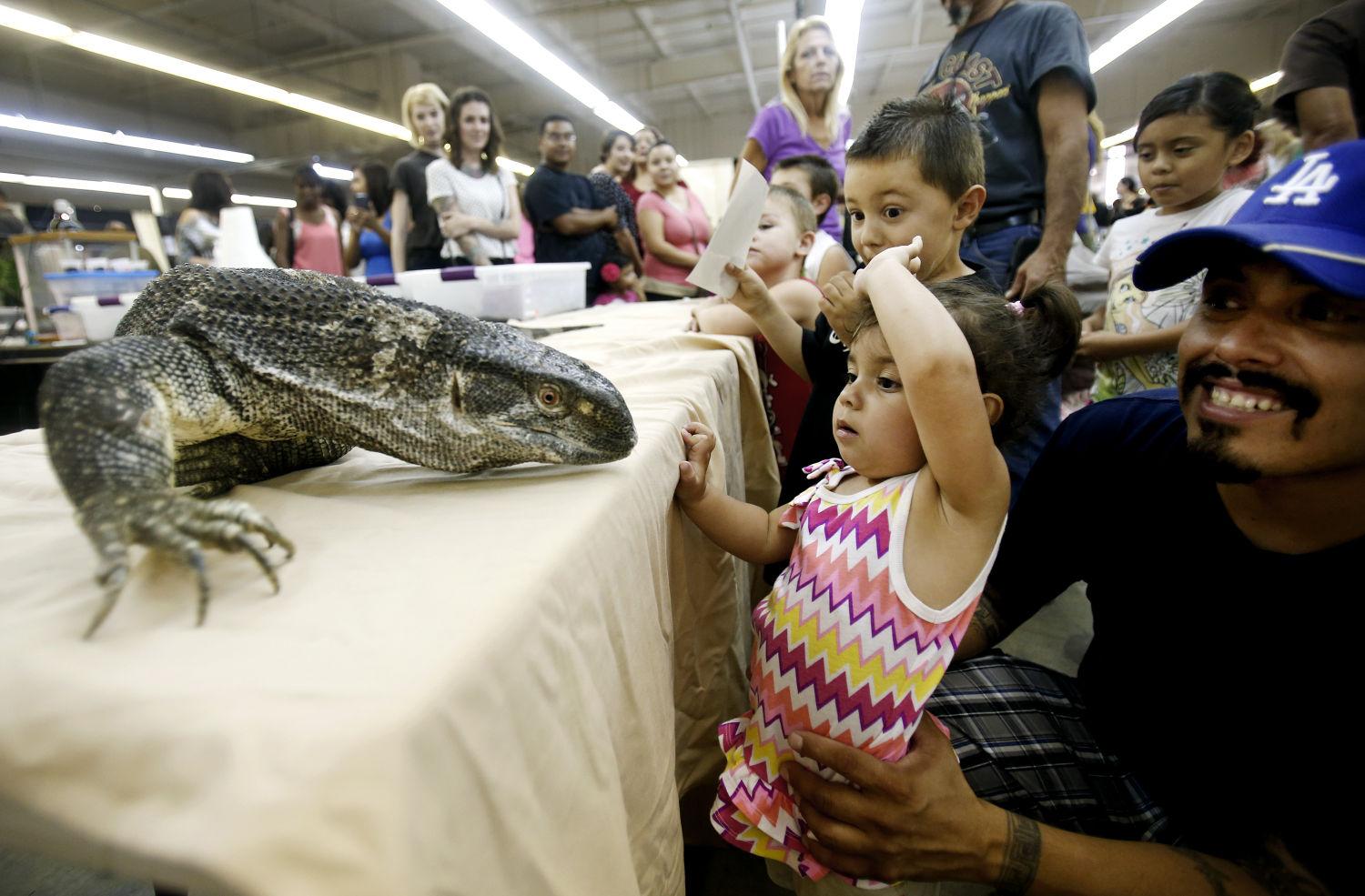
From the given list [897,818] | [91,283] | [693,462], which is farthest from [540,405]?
[91,283]

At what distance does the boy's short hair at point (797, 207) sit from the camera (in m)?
2.35

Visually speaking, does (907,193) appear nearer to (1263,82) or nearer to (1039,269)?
(1039,269)

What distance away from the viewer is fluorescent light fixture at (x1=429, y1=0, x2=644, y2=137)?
7930 mm

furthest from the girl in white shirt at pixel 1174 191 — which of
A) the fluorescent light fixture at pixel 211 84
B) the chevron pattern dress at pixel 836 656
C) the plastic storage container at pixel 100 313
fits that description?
the fluorescent light fixture at pixel 211 84

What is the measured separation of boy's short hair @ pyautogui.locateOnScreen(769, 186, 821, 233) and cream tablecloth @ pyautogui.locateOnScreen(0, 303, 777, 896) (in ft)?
5.95

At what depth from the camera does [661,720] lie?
0.83 metres

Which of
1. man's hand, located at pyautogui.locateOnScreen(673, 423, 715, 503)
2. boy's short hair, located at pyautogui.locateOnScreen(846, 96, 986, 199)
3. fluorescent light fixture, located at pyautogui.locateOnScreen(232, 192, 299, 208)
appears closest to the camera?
man's hand, located at pyautogui.locateOnScreen(673, 423, 715, 503)

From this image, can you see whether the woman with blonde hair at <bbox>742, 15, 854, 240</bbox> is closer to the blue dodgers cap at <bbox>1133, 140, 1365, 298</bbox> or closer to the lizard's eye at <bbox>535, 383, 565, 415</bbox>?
the blue dodgers cap at <bbox>1133, 140, 1365, 298</bbox>

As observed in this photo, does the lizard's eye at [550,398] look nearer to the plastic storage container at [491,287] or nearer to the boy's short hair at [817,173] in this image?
the plastic storage container at [491,287]

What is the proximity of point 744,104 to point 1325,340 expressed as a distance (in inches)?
837

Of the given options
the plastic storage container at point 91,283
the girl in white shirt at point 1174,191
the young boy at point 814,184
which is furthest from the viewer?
the plastic storage container at point 91,283

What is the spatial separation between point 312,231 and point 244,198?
1805 cm

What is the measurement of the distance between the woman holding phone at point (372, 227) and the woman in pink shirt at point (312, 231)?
0.17 meters

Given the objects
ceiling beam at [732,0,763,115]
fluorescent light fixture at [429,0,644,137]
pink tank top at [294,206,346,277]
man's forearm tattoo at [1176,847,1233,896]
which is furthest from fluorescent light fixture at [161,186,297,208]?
man's forearm tattoo at [1176,847,1233,896]
